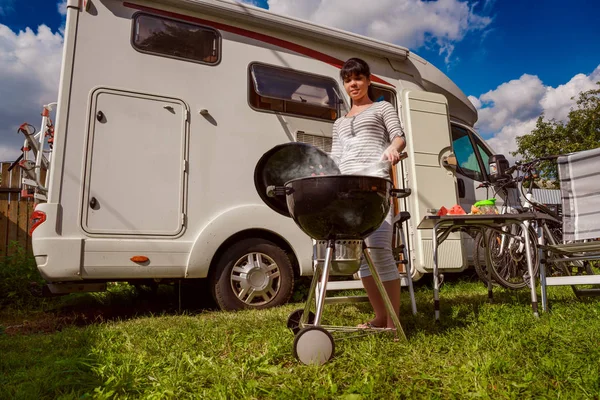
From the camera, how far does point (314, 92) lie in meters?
4.30

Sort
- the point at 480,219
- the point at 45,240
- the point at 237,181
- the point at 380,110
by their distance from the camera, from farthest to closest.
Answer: the point at 237,181 → the point at 45,240 → the point at 480,219 → the point at 380,110

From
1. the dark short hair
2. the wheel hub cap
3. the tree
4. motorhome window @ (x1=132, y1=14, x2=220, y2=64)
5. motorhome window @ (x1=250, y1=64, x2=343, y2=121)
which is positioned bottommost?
the wheel hub cap

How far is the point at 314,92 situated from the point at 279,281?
1.91 metres

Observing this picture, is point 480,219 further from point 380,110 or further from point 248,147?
point 248,147

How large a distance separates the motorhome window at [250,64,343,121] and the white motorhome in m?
0.01

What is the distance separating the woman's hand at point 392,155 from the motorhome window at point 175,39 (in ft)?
7.39

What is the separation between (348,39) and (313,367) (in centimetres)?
349

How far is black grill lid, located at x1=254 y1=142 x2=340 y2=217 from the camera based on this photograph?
2.53 m

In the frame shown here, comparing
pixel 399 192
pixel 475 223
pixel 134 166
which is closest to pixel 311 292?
pixel 399 192

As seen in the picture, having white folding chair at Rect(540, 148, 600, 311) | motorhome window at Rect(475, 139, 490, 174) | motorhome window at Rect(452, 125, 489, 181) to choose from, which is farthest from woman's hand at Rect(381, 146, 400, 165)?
motorhome window at Rect(475, 139, 490, 174)

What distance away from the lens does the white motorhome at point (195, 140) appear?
3.30m

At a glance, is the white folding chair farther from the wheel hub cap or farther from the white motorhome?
the wheel hub cap

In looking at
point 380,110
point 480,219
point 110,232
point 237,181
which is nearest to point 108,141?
point 110,232

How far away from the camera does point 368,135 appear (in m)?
2.57
